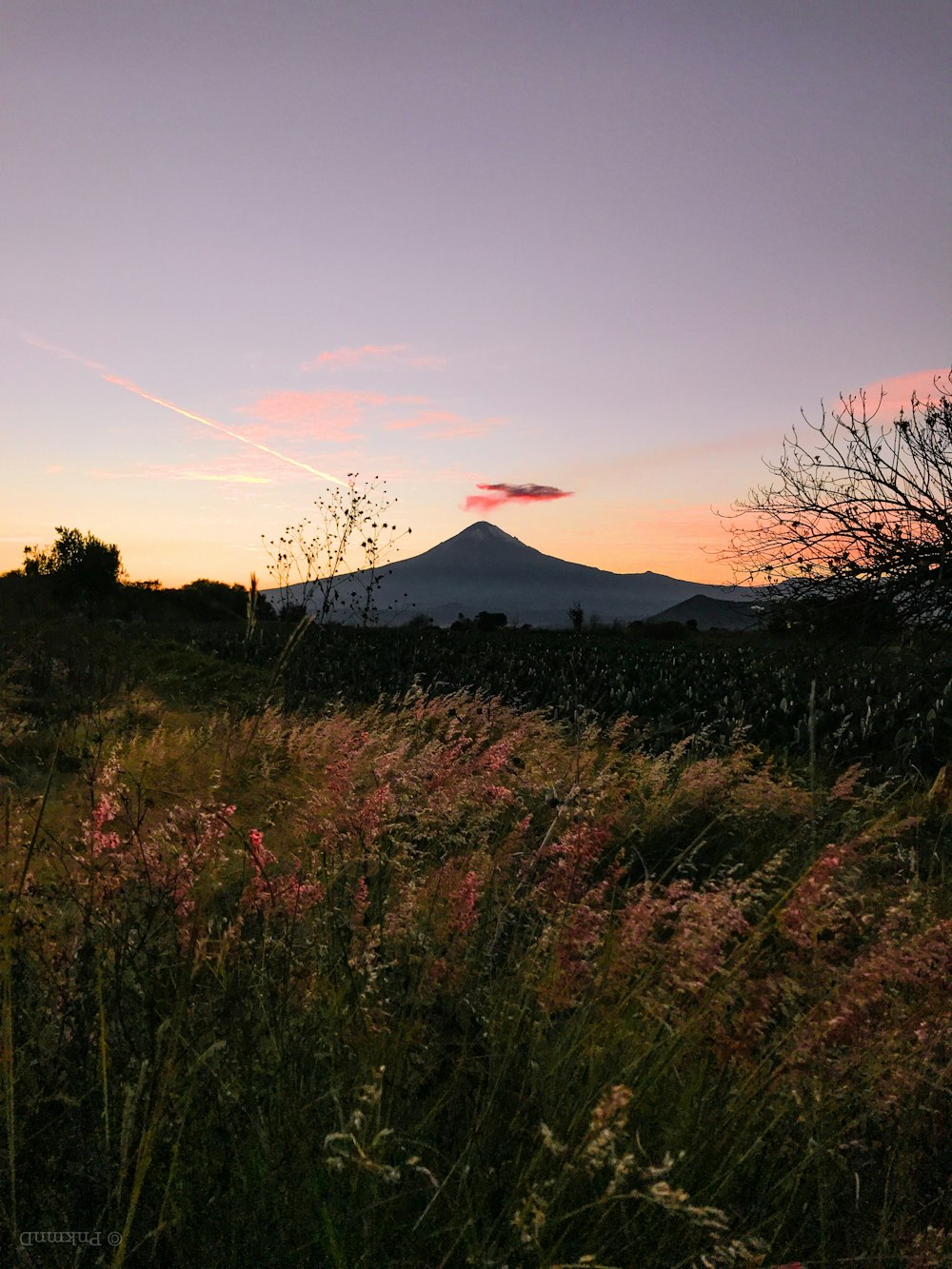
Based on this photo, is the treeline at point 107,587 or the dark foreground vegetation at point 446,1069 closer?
the dark foreground vegetation at point 446,1069

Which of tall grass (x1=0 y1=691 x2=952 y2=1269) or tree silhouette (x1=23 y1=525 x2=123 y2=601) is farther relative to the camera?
tree silhouette (x1=23 y1=525 x2=123 y2=601)

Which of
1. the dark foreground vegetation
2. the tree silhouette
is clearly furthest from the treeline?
the dark foreground vegetation

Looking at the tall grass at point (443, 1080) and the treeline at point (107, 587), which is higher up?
the treeline at point (107, 587)

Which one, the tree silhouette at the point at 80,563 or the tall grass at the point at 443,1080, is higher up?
the tree silhouette at the point at 80,563

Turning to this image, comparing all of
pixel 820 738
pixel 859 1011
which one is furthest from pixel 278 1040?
pixel 820 738

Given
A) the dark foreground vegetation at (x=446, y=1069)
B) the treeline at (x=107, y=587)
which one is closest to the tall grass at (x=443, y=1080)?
the dark foreground vegetation at (x=446, y=1069)

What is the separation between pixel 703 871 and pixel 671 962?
2.80m

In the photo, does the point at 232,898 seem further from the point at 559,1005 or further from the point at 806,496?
the point at 806,496

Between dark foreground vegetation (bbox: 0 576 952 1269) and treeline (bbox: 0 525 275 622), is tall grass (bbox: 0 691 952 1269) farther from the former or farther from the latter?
treeline (bbox: 0 525 275 622)

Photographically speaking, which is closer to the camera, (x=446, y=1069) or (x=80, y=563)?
(x=446, y=1069)

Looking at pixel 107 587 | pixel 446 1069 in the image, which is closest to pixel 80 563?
pixel 107 587

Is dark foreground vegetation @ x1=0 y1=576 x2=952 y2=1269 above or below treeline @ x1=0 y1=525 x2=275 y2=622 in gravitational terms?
below

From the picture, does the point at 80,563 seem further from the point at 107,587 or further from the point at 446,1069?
the point at 446,1069

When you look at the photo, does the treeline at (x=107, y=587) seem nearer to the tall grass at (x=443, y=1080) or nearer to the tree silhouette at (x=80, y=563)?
the tree silhouette at (x=80, y=563)
